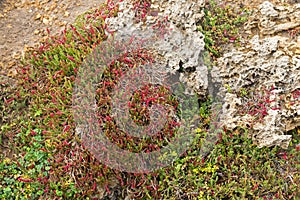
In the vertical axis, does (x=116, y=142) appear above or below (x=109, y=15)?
below

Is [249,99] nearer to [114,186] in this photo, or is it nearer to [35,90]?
[114,186]

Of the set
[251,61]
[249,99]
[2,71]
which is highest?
[2,71]

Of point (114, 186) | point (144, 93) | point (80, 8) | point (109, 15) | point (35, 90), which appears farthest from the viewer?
point (80, 8)

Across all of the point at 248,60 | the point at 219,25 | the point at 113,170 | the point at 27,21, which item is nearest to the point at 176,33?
the point at 219,25

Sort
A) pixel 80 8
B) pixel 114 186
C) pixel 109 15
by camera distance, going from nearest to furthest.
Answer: pixel 114 186
pixel 109 15
pixel 80 8

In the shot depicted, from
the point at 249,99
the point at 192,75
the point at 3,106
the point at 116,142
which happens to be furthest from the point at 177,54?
the point at 3,106

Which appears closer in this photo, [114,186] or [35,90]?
[114,186]

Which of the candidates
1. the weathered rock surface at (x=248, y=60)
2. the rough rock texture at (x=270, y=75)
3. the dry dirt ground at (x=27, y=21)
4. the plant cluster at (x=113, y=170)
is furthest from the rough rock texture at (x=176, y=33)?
the dry dirt ground at (x=27, y=21)
